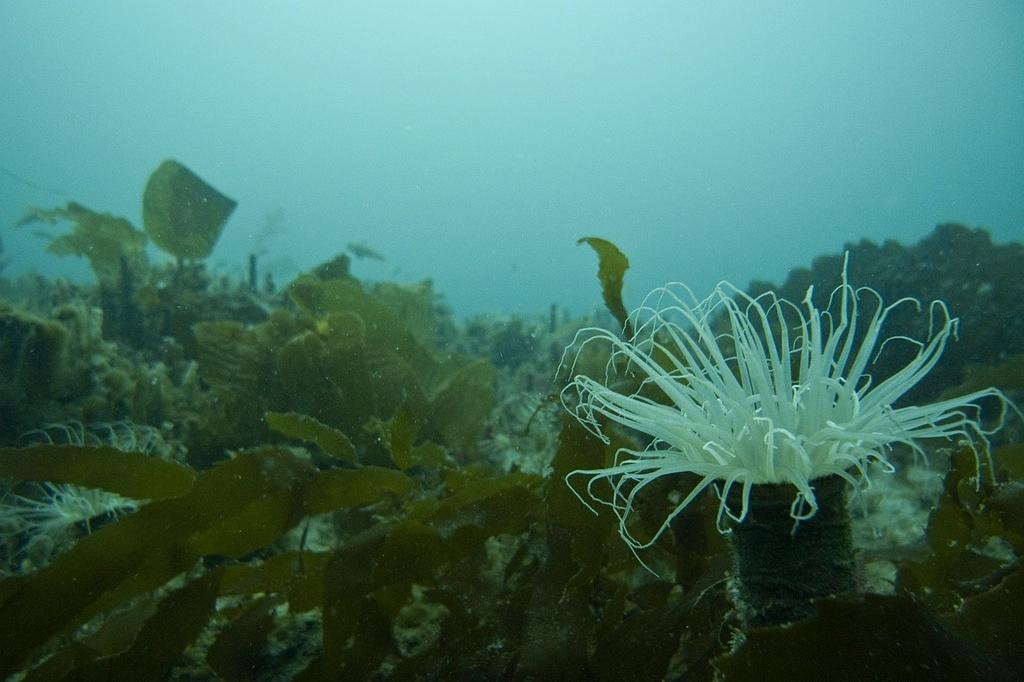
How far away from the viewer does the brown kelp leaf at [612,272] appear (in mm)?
1913

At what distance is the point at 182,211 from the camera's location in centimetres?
639

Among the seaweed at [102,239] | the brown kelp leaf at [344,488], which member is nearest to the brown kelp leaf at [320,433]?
the brown kelp leaf at [344,488]

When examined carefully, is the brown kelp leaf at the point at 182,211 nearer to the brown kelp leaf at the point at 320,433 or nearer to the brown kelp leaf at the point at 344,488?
the brown kelp leaf at the point at 320,433

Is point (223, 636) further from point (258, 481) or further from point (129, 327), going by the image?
point (129, 327)

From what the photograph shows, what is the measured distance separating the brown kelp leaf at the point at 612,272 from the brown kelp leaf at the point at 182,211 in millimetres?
5680

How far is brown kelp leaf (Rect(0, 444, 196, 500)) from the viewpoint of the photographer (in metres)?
1.64

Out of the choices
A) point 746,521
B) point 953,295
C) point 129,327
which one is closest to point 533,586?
point 746,521

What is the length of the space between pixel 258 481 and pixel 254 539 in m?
0.18

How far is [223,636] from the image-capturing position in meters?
1.74

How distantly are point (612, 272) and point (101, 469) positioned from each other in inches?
66.2

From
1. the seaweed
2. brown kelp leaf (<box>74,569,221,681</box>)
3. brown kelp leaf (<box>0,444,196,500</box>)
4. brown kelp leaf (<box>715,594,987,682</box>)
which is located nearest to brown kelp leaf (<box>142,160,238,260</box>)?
the seaweed

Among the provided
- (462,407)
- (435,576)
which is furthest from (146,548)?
(462,407)

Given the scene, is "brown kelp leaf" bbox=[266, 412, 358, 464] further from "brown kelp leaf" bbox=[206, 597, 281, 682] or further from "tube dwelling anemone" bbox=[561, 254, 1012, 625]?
"tube dwelling anemone" bbox=[561, 254, 1012, 625]

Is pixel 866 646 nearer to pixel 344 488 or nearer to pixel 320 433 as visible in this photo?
pixel 344 488
